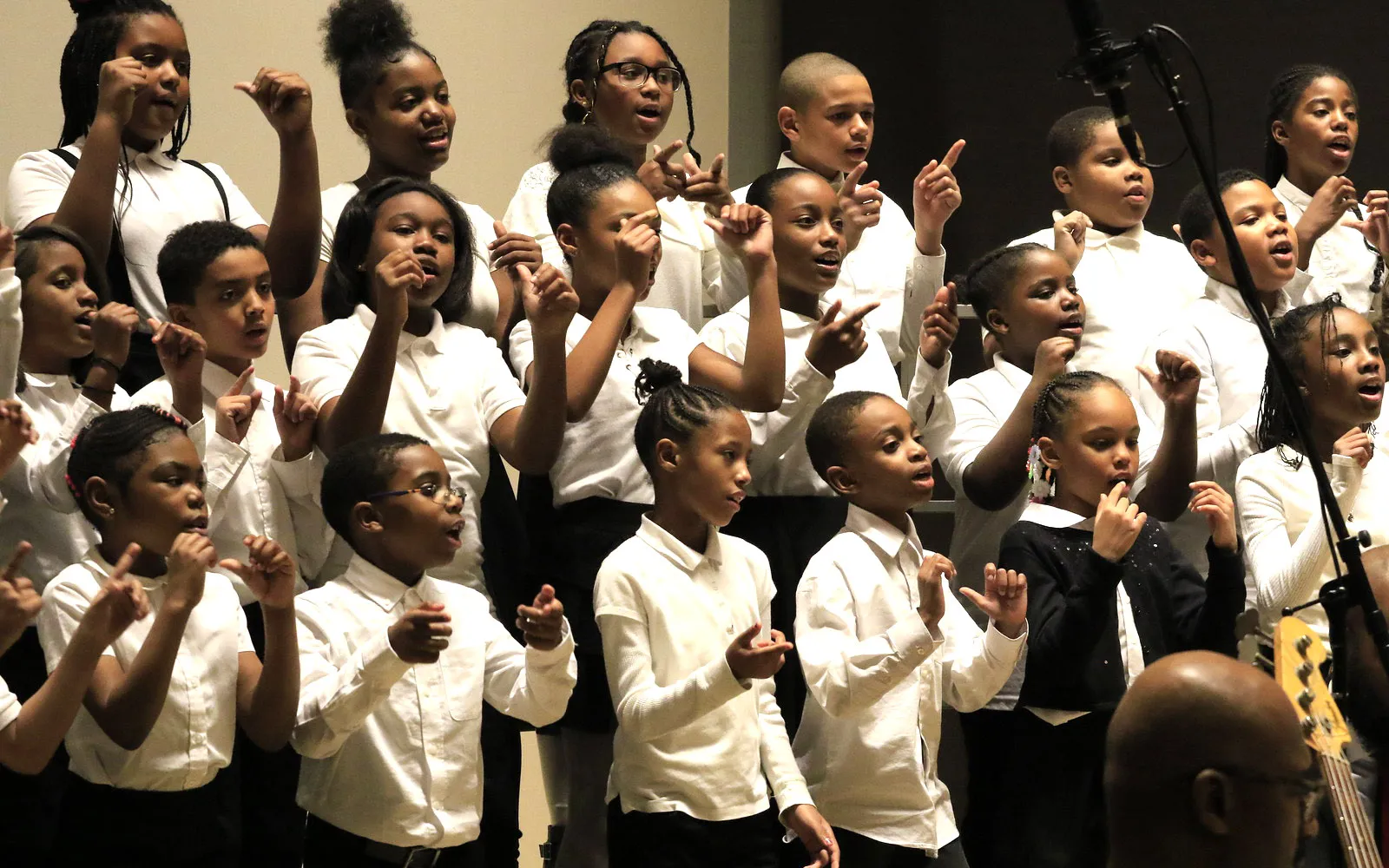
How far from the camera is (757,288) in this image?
328 cm

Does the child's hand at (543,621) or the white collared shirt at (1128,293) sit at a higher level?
the white collared shirt at (1128,293)

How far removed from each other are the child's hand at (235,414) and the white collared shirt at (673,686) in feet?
2.00

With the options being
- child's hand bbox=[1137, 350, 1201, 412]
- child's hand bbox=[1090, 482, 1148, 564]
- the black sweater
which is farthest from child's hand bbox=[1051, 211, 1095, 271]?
child's hand bbox=[1090, 482, 1148, 564]

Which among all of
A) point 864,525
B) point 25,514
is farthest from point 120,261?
point 864,525

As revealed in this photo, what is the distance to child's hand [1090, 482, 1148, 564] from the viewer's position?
9.91 ft

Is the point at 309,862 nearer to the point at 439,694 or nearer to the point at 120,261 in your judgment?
the point at 439,694

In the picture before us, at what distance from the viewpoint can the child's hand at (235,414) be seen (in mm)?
2811

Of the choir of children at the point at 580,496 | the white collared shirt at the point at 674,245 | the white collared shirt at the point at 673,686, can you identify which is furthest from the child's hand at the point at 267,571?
the white collared shirt at the point at 674,245

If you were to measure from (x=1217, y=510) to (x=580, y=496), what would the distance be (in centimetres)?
112

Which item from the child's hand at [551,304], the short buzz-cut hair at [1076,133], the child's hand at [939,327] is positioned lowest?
the child's hand at [939,327]

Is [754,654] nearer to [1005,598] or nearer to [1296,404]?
[1005,598]

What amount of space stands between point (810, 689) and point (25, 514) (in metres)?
1.27

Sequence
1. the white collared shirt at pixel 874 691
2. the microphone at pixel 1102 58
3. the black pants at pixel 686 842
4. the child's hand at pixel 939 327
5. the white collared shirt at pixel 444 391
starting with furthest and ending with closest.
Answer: the child's hand at pixel 939 327 < the white collared shirt at pixel 444 391 < the white collared shirt at pixel 874 691 < the black pants at pixel 686 842 < the microphone at pixel 1102 58

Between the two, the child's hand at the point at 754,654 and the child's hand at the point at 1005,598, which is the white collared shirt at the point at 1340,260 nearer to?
the child's hand at the point at 1005,598
